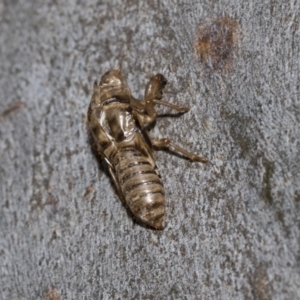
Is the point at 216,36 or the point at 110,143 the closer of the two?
the point at 216,36

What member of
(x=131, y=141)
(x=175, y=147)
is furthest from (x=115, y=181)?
(x=175, y=147)

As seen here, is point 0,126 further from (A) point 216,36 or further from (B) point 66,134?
(A) point 216,36

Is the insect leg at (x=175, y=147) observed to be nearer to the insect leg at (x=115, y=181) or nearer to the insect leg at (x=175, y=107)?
the insect leg at (x=175, y=107)

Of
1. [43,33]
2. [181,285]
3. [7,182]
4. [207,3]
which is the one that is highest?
[43,33]

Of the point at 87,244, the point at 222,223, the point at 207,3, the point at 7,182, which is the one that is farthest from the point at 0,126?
the point at 222,223

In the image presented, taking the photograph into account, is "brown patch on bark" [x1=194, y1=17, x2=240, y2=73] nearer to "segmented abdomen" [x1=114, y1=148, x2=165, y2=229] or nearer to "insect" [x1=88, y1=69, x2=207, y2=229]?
Answer: "insect" [x1=88, y1=69, x2=207, y2=229]

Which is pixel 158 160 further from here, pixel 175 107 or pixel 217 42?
pixel 217 42

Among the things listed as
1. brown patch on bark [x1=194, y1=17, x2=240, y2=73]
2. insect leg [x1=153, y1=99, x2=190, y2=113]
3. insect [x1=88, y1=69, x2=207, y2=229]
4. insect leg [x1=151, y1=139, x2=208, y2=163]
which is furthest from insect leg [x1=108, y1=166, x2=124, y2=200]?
brown patch on bark [x1=194, y1=17, x2=240, y2=73]

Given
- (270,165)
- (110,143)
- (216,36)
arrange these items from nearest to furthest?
(270,165), (216,36), (110,143)
